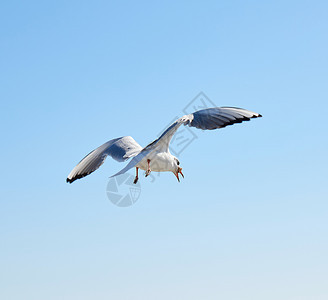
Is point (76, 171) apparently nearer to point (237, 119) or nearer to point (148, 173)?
point (148, 173)

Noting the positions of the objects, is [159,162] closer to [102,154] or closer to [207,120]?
[207,120]

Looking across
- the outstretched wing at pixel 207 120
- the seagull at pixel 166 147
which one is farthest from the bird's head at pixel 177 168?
the outstretched wing at pixel 207 120

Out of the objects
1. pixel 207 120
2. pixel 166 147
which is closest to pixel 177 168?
pixel 166 147

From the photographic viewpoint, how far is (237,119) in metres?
10.9

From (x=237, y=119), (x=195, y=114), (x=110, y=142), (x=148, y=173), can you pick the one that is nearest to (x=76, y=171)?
(x=110, y=142)

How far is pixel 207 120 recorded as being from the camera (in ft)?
35.9

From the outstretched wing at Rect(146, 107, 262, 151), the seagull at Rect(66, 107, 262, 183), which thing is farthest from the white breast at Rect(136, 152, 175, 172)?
the outstretched wing at Rect(146, 107, 262, 151)

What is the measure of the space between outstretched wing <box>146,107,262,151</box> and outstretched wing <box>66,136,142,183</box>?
34.1 inches

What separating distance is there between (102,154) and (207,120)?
2.66 meters

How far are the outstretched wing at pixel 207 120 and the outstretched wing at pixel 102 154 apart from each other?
0.87m

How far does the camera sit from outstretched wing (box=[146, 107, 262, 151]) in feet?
35.0

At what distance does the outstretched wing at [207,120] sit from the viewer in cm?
1067

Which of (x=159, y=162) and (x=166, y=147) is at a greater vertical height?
(x=166, y=147)

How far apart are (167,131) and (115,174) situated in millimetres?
1671
